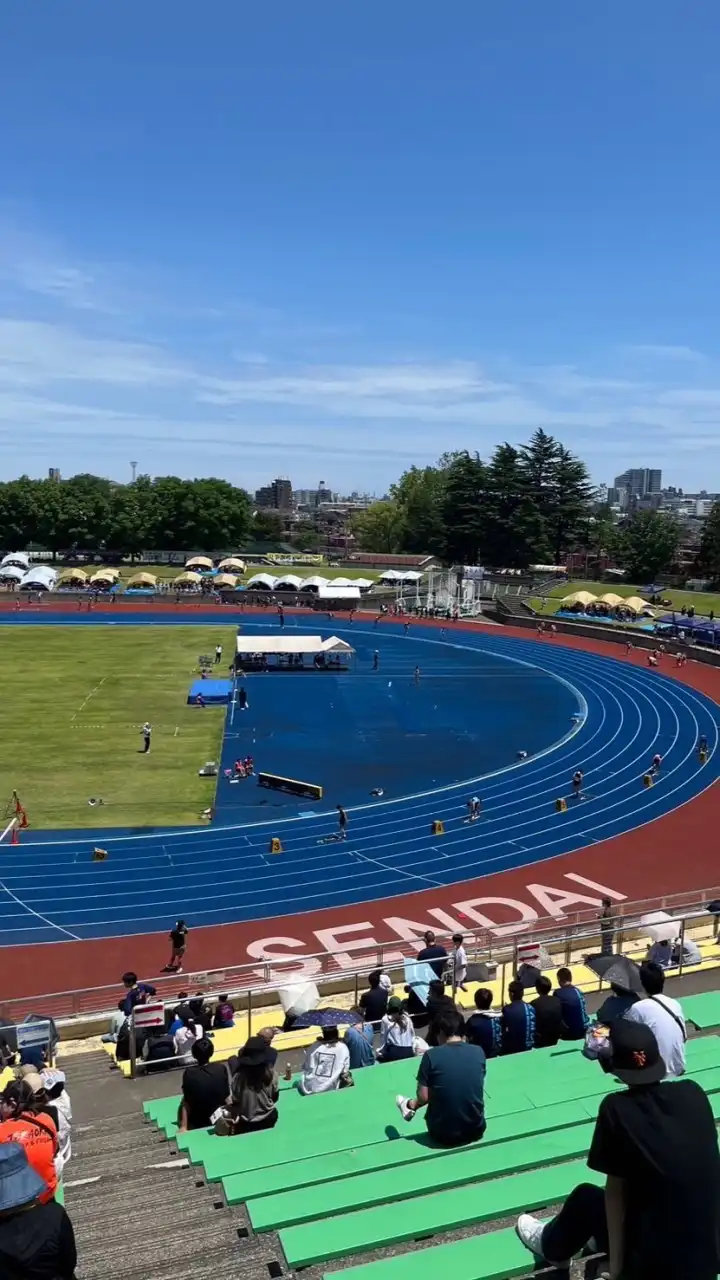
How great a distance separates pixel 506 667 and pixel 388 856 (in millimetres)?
35982

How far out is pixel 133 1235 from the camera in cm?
655

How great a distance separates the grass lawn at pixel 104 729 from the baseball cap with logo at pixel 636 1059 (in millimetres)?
28310

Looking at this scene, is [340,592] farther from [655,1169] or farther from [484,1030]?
[655,1169]

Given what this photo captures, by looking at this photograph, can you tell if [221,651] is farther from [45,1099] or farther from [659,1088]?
[659,1088]

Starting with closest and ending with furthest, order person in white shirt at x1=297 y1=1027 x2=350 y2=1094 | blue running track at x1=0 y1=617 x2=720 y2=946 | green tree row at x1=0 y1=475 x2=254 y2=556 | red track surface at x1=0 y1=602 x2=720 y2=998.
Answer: person in white shirt at x1=297 y1=1027 x2=350 y2=1094 → red track surface at x1=0 y1=602 x2=720 y2=998 → blue running track at x1=0 y1=617 x2=720 y2=946 → green tree row at x1=0 y1=475 x2=254 y2=556

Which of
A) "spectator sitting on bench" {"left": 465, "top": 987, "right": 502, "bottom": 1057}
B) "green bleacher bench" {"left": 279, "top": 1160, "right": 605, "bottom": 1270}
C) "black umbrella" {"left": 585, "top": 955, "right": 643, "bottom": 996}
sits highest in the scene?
"black umbrella" {"left": 585, "top": 955, "right": 643, "bottom": 996}

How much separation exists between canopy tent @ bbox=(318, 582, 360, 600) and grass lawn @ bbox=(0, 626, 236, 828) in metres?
18.7

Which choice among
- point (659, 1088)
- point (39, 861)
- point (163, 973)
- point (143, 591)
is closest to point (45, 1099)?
point (659, 1088)

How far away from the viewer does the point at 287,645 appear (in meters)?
58.4

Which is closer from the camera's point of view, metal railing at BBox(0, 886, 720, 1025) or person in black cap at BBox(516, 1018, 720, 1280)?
person in black cap at BBox(516, 1018, 720, 1280)

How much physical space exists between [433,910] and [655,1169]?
21543mm

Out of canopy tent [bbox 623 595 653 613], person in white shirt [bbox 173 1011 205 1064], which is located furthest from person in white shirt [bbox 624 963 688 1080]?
canopy tent [bbox 623 595 653 613]

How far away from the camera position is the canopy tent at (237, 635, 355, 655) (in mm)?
58031

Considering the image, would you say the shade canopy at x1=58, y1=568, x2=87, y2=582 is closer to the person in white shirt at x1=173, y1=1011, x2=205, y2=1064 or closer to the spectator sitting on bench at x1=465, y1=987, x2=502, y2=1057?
the person in white shirt at x1=173, y1=1011, x2=205, y2=1064
